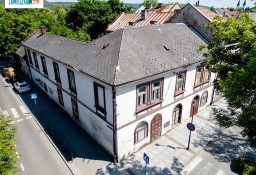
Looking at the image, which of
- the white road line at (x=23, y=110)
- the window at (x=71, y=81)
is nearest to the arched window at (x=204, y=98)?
the window at (x=71, y=81)

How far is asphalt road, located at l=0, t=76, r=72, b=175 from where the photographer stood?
14.8 metres

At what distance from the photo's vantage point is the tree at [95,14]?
146ft

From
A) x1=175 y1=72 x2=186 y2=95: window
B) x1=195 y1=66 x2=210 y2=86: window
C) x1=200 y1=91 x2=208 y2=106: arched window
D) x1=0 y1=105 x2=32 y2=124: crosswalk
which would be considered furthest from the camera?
x1=200 y1=91 x2=208 y2=106: arched window

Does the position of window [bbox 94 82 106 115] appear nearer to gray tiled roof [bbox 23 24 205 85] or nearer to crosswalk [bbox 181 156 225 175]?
gray tiled roof [bbox 23 24 205 85]

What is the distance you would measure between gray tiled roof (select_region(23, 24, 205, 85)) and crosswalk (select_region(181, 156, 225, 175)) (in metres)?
7.55

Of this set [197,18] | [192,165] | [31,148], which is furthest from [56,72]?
[197,18]

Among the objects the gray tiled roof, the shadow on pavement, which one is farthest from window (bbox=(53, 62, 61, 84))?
the shadow on pavement

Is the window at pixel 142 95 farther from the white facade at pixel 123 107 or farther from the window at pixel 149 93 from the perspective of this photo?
the white facade at pixel 123 107

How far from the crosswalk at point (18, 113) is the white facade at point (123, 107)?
192 inches

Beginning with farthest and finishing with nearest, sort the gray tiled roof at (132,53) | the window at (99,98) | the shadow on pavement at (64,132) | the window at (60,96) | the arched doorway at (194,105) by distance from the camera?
1. the window at (60,96)
2. the arched doorway at (194,105)
3. the shadow on pavement at (64,132)
4. the window at (99,98)
5. the gray tiled roof at (132,53)

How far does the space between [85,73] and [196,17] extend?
1502 centimetres

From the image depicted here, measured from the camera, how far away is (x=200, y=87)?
797 inches

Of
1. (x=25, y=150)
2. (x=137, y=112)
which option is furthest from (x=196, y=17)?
(x=25, y=150)

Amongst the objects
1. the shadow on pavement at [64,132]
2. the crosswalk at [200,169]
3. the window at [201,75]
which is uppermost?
the window at [201,75]
